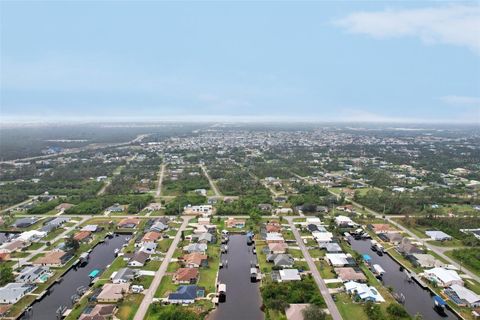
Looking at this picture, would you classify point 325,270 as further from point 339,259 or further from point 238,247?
point 238,247

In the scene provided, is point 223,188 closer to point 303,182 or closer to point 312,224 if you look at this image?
point 303,182

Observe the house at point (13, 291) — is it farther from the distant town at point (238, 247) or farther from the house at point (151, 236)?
the house at point (151, 236)

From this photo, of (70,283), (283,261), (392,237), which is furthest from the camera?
(392,237)

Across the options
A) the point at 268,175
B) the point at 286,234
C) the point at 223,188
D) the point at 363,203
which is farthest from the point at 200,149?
the point at 286,234

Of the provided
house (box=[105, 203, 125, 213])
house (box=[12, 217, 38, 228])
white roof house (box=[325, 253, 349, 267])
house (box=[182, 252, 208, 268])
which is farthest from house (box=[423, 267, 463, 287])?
house (box=[12, 217, 38, 228])

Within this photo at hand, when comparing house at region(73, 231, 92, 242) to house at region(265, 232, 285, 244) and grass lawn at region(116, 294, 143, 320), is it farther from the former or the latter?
house at region(265, 232, 285, 244)

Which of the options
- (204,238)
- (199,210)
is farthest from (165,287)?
(199,210)

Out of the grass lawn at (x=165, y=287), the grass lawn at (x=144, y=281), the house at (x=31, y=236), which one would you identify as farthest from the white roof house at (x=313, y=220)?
the house at (x=31, y=236)
